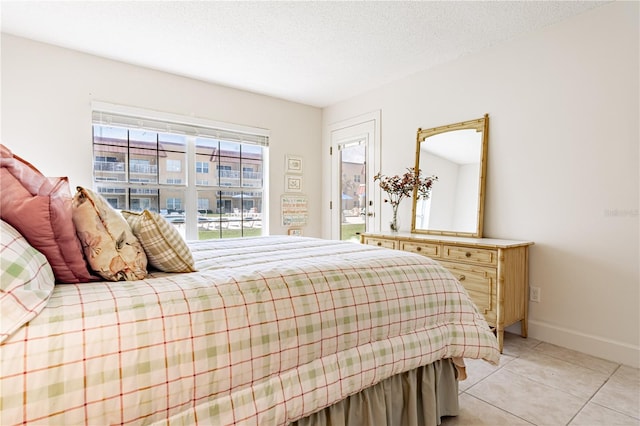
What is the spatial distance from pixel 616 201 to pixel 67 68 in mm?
4610

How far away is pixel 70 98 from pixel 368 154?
313 centimetres

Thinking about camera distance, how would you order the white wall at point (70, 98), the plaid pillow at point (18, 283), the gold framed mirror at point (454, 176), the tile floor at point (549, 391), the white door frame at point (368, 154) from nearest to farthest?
the plaid pillow at point (18, 283) < the tile floor at point (549, 391) < the white wall at point (70, 98) < the gold framed mirror at point (454, 176) < the white door frame at point (368, 154)

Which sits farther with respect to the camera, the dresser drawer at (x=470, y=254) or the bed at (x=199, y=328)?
the dresser drawer at (x=470, y=254)

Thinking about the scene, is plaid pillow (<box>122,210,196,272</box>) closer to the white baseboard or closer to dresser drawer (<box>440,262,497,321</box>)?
dresser drawer (<box>440,262,497,321</box>)

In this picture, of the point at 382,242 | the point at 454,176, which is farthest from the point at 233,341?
the point at 454,176

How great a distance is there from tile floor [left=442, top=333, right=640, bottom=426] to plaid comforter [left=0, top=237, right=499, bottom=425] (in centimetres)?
39

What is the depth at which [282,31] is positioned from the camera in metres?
2.75

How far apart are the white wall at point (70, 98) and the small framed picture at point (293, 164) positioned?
83 centimetres

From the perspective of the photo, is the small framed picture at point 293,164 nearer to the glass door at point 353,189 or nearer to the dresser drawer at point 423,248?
the glass door at point 353,189

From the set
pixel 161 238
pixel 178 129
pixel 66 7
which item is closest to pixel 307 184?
pixel 178 129

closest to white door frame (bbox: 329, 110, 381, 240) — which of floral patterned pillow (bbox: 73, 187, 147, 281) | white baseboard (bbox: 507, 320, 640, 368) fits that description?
white baseboard (bbox: 507, 320, 640, 368)

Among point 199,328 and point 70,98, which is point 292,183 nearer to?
point 70,98

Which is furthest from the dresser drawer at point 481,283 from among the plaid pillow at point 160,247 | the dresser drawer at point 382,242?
the plaid pillow at point 160,247

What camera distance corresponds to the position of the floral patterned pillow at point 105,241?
1.16 m
